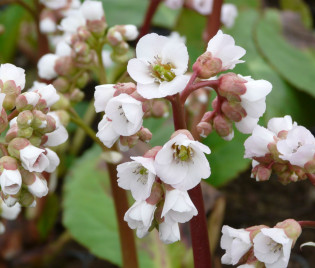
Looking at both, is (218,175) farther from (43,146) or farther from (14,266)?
(43,146)

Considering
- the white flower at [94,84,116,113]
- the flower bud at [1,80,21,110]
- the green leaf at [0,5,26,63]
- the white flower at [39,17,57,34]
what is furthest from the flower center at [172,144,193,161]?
the green leaf at [0,5,26,63]

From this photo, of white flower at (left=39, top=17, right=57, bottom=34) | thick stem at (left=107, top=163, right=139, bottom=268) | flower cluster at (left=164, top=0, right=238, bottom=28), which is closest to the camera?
thick stem at (left=107, top=163, right=139, bottom=268)

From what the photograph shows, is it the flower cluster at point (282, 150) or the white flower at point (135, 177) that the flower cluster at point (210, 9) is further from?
the white flower at point (135, 177)

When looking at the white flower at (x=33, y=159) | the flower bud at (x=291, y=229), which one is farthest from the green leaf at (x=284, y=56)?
the white flower at (x=33, y=159)

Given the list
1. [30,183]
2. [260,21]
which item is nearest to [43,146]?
[30,183]

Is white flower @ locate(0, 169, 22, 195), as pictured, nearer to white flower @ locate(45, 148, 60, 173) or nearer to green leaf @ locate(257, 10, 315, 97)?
white flower @ locate(45, 148, 60, 173)

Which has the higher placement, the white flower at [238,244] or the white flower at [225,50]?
the white flower at [225,50]
